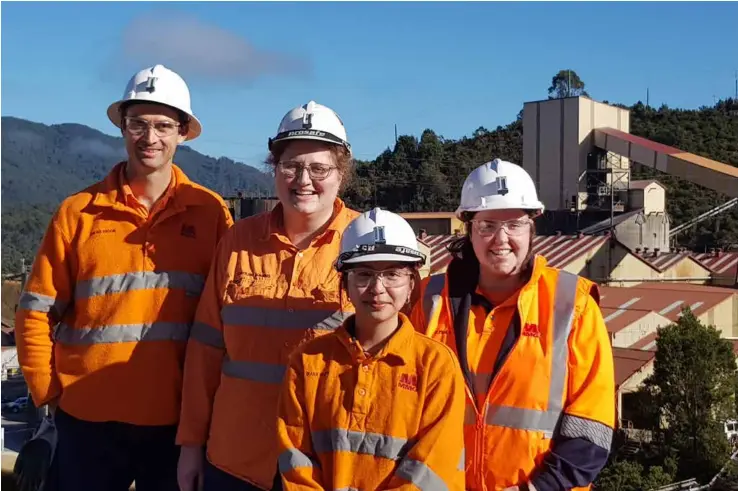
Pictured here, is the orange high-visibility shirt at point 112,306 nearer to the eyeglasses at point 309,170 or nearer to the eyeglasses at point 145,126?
the eyeglasses at point 145,126

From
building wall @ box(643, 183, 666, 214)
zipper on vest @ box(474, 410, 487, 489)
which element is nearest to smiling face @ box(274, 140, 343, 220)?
zipper on vest @ box(474, 410, 487, 489)

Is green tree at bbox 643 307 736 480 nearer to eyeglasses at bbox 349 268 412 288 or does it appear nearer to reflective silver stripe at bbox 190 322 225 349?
reflective silver stripe at bbox 190 322 225 349

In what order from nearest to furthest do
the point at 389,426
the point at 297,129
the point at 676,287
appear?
the point at 389,426, the point at 297,129, the point at 676,287

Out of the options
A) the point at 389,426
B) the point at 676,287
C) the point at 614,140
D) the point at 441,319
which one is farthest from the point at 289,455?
the point at 614,140

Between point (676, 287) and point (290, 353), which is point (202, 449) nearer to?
point (290, 353)

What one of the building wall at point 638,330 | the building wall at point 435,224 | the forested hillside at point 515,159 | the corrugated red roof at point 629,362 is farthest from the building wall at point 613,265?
the forested hillside at point 515,159

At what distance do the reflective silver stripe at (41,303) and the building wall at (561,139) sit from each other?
123 feet

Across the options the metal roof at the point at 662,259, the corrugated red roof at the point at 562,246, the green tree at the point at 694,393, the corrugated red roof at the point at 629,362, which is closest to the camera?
the green tree at the point at 694,393

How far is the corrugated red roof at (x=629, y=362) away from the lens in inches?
685

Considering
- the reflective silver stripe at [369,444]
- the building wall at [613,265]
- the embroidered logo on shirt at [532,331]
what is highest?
the building wall at [613,265]

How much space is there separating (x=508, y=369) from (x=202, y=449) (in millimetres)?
1268

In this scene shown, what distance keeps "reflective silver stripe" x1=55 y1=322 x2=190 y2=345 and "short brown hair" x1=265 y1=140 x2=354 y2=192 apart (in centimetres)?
79

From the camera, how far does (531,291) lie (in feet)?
9.36

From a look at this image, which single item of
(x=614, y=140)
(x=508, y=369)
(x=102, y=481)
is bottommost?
(x=102, y=481)
